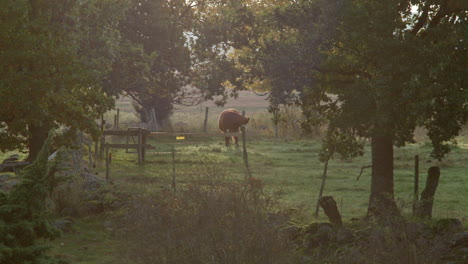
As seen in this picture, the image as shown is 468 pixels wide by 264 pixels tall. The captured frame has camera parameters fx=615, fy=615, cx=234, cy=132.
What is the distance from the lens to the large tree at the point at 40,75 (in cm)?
1572

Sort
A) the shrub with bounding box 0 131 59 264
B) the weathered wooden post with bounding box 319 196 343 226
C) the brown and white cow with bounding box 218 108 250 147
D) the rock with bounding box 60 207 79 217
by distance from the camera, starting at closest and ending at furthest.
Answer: the shrub with bounding box 0 131 59 264 < the weathered wooden post with bounding box 319 196 343 226 < the rock with bounding box 60 207 79 217 < the brown and white cow with bounding box 218 108 250 147

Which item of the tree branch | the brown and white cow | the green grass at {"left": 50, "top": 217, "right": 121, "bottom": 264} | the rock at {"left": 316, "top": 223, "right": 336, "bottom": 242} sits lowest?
the green grass at {"left": 50, "top": 217, "right": 121, "bottom": 264}

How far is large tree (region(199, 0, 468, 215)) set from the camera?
1277 cm

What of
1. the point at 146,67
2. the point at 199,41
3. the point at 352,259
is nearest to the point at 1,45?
the point at 199,41

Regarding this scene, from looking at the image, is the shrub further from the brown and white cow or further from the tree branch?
the brown and white cow

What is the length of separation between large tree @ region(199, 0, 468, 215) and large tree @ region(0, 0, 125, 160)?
187 inches

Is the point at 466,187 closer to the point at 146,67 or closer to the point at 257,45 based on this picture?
the point at 257,45

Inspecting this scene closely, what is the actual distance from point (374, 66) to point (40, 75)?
867 centimetres

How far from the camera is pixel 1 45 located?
52.5ft

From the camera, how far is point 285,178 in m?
23.4

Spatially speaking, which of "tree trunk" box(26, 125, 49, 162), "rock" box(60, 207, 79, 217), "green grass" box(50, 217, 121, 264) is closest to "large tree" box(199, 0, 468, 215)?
"green grass" box(50, 217, 121, 264)

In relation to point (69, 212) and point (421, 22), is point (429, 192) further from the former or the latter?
point (69, 212)

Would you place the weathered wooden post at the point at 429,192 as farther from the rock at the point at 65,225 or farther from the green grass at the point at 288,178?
the rock at the point at 65,225

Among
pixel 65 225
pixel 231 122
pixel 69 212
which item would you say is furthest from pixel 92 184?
pixel 231 122
